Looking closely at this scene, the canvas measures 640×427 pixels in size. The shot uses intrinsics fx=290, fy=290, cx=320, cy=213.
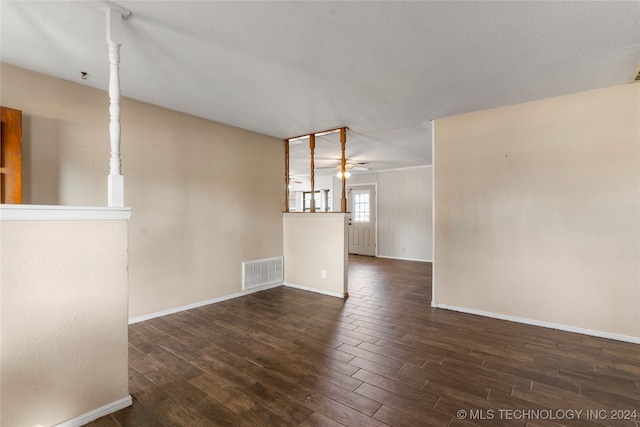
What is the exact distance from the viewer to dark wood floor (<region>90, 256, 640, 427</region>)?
5.87 ft

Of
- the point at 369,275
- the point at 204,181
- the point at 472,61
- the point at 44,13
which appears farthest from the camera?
the point at 369,275

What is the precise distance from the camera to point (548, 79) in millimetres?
2734

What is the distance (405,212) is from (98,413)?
287 inches

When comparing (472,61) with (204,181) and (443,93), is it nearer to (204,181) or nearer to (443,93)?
(443,93)

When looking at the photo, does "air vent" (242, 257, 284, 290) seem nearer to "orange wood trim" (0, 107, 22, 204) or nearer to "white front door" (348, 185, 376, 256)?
"orange wood trim" (0, 107, 22, 204)

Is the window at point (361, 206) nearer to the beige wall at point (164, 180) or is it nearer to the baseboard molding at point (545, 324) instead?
the beige wall at point (164, 180)

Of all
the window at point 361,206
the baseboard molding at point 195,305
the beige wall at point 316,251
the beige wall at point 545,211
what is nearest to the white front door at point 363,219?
the window at point 361,206

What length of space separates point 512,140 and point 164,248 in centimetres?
432

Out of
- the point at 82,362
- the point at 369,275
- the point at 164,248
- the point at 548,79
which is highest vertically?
the point at 548,79

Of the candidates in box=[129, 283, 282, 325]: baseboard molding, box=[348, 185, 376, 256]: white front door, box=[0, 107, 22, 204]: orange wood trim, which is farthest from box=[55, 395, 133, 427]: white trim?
box=[348, 185, 376, 256]: white front door

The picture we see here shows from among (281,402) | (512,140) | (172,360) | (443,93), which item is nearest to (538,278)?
(512,140)

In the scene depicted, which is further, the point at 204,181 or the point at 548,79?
the point at 204,181

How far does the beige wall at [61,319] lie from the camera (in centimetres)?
151

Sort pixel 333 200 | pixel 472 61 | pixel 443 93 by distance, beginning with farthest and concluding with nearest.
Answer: pixel 333 200 < pixel 443 93 < pixel 472 61
